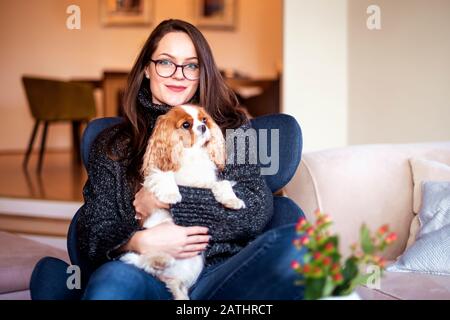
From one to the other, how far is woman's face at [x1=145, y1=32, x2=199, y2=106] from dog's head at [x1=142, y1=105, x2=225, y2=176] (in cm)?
16

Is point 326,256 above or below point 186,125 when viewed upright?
below

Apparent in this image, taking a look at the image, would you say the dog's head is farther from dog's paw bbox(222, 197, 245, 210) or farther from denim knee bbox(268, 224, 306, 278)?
denim knee bbox(268, 224, 306, 278)

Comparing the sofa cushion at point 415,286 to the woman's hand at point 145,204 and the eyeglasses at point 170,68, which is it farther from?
the eyeglasses at point 170,68

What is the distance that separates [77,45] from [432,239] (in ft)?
22.4

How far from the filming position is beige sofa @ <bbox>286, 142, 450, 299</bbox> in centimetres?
Result: 245

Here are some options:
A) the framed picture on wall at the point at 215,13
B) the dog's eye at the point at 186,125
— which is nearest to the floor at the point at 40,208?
the dog's eye at the point at 186,125

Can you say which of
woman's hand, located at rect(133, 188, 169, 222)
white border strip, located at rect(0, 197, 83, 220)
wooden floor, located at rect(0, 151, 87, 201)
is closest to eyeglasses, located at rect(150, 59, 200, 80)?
woman's hand, located at rect(133, 188, 169, 222)

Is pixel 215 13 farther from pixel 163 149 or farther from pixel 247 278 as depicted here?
pixel 247 278

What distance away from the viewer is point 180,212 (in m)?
1.88

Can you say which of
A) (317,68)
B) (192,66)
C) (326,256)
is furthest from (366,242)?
(317,68)

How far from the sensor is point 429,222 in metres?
2.26

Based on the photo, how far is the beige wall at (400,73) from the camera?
3.32 metres

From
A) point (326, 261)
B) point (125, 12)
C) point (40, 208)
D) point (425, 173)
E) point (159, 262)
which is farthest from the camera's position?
point (125, 12)
